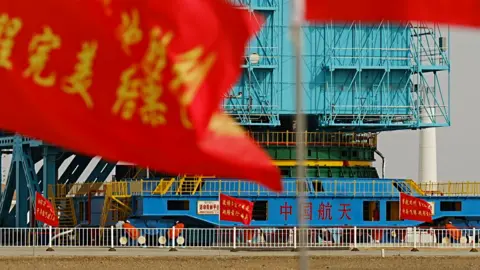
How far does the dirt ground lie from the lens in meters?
32.7

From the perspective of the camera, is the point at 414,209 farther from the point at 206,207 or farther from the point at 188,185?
the point at 188,185

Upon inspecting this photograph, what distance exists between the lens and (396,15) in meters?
7.51

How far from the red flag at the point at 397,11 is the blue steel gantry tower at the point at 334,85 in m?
38.9

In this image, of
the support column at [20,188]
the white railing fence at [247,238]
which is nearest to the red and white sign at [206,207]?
the white railing fence at [247,238]

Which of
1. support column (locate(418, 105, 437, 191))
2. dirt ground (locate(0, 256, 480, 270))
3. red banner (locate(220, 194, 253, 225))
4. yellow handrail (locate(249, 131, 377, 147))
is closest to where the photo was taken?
dirt ground (locate(0, 256, 480, 270))

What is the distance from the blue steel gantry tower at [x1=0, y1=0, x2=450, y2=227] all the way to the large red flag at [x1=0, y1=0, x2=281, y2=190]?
38409 mm

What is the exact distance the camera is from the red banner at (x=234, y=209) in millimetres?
39750

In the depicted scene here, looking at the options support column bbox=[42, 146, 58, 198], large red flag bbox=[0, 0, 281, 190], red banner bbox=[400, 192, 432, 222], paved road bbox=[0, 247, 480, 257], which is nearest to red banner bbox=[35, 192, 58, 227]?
paved road bbox=[0, 247, 480, 257]

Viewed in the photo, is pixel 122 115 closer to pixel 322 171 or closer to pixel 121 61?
pixel 121 61

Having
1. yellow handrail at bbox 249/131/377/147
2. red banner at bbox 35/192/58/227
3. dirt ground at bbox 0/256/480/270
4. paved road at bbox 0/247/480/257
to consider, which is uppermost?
yellow handrail at bbox 249/131/377/147

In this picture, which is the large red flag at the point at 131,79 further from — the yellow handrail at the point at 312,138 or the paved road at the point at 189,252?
the yellow handrail at the point at 312,138

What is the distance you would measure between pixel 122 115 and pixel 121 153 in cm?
25

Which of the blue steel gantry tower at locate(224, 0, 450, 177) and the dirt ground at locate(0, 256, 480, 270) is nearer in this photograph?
the dirt ground at locate(0, 256, 480, 270)

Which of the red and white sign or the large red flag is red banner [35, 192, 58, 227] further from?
the large red flag
